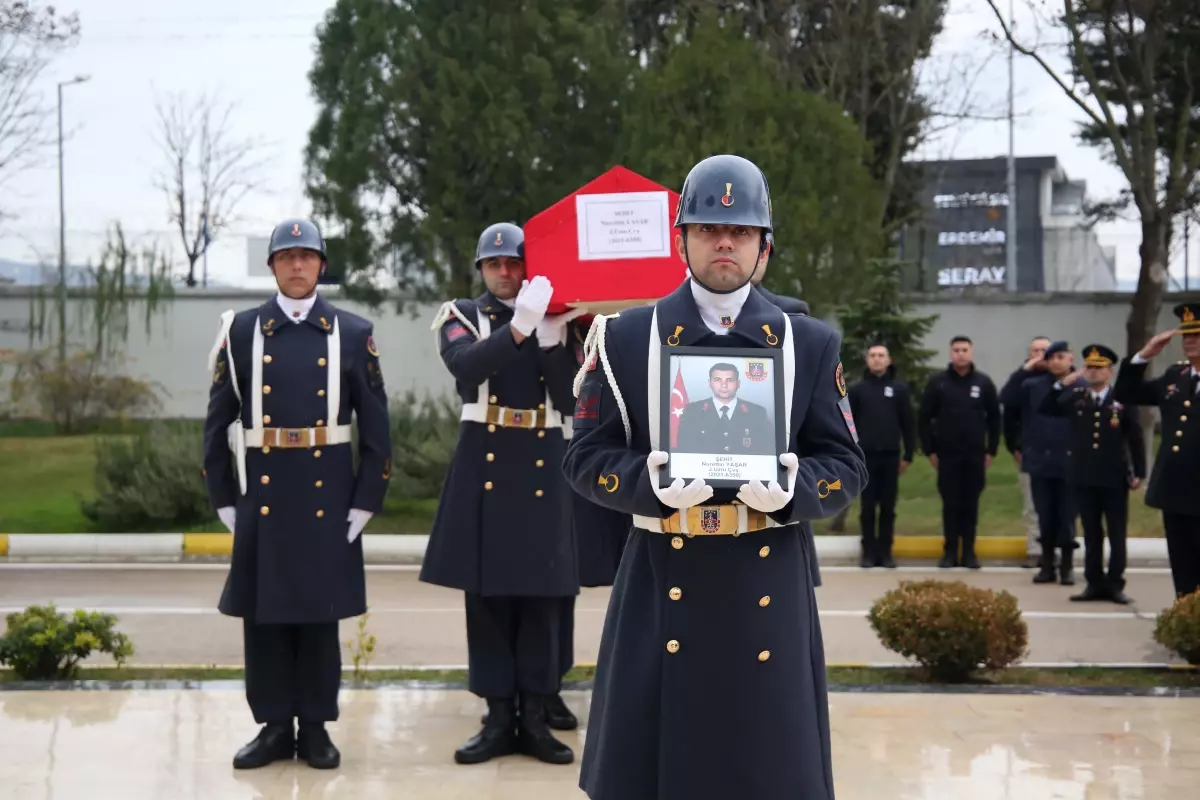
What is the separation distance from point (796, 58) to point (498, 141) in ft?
30.1

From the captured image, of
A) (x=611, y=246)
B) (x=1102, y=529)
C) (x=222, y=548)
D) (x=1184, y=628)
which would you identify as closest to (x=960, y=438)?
(x=1102, y=529)

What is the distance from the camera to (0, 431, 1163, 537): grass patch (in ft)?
47.4

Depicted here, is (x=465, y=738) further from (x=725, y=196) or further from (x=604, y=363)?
(x=725, y=196)

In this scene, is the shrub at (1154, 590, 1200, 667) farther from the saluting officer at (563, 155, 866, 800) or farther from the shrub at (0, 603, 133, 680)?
the shrub at (0, 603, 133, 680)

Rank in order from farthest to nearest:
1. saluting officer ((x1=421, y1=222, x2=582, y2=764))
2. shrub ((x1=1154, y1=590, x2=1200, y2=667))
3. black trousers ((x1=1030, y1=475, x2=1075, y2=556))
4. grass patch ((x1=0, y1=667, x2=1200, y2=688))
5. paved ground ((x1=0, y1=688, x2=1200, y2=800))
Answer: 1. black trousers ((x1=1030, y1=475, x2=1075, y2=556))
2. grass patch ((x1=0, y1=667, x2=1200, y2=688))
3. shrub ((x1=1154, y1=590, x2=1200, y2=667))
4. saluting officer ((x1=421, y1=222, x2=582, y2=764))
5. paved ground ((x1=0, y1=688, x2=1200, y2=800))

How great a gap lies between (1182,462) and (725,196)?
5825mm

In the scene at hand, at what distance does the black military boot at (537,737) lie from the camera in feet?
19.0

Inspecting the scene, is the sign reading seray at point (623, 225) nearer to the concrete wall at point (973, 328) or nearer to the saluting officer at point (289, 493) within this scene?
the saluting officer at point (289, 493)

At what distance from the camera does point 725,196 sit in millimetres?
3469

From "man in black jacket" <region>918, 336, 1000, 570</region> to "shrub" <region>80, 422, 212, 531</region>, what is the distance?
6.85m

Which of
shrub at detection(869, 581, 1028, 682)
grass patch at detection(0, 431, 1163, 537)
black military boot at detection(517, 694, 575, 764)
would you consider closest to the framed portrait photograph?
black military boot at detection(517, 694, 575, 764)

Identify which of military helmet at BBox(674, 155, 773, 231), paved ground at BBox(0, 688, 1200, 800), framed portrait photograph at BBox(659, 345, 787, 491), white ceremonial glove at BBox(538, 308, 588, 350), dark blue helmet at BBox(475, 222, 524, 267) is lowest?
paved ground at BBox(0, 688, 1200, 800)

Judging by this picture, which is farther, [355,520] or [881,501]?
[881,501]

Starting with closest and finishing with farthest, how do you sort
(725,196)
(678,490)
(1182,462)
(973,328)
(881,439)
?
(678,490) < (725,196) < (1182,462) < (881,439) < (973,328)
